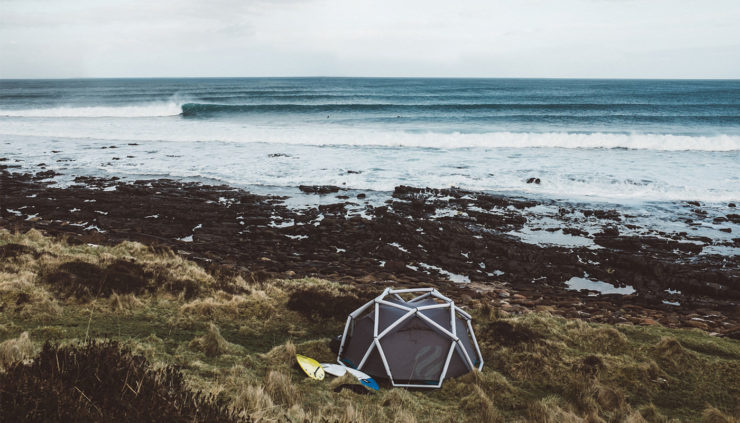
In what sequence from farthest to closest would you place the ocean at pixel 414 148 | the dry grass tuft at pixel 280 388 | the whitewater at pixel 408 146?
the whitewater at pixel 408 146 → the ocean at pixel 414 148 → the dry grass tuft at pixel 280 388

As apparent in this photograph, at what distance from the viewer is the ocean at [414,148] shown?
20.0 meters

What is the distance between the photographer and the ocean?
65.6 ft

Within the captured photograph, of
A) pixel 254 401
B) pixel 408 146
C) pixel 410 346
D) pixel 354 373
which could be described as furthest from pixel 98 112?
pixel 254 401

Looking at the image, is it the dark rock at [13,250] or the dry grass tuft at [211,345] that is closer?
the dry grass tuft at [211,345]

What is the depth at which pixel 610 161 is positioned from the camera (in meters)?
25.2

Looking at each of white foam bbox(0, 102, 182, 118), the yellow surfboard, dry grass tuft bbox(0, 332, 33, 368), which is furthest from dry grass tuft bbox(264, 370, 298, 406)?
white foam bbox(0, 102, 182, 118)

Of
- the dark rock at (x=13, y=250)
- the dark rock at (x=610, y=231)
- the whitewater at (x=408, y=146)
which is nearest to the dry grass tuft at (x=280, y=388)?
the dark rock at (x=13, y=250)

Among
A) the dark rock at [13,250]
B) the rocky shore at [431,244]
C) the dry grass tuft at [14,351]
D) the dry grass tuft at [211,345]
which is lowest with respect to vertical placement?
the rocky shore at [431,244]

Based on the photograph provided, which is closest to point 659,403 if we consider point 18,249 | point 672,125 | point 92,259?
point 92,259

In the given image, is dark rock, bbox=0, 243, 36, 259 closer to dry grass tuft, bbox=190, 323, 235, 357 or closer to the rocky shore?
the rocky shore

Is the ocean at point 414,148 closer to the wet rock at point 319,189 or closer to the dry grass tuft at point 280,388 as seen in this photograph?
the wet rock at point 319,189

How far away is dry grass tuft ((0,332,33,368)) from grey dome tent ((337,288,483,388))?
3359mm

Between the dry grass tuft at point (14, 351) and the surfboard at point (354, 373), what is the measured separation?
3.05 meters

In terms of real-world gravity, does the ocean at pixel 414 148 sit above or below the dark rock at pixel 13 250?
above
